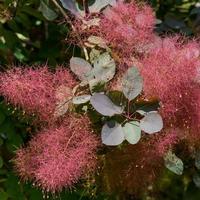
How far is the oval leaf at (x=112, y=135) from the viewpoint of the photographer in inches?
52.1

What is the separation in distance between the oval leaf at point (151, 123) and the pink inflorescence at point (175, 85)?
0.05m

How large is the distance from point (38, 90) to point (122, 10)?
30 centimetres

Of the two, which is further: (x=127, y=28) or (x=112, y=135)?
(x=127, y=28)

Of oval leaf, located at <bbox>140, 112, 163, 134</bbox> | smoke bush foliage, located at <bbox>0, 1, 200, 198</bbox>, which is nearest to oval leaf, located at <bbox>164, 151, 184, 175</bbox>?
smoke bush foliage, located at <bbox>0, 1, 200, 198</bbox>

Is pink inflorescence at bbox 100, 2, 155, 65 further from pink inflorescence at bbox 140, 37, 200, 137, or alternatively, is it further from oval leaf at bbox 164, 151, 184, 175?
oval leaf at bbox 164, 151, 184, 175

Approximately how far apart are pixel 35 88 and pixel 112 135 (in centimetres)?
21

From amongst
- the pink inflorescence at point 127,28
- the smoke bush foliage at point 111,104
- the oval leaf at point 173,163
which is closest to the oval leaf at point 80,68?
the smoke bush foliage at point 111,104

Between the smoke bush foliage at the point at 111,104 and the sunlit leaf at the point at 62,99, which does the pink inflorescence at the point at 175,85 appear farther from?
the sunlit leaf at the point at 62,99

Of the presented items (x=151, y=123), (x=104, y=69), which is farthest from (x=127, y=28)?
(x=151, y=123)

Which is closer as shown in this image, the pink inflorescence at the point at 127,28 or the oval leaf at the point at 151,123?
the oval leaf at the point at 151,123

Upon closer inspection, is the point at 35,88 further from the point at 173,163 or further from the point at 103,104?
the point at 173,163

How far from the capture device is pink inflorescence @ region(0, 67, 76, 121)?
1.40 metres

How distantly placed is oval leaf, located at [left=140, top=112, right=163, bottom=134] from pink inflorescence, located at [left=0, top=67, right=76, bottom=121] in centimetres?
19

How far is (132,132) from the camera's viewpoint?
1.34 m
